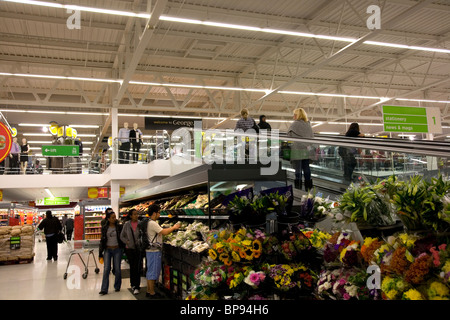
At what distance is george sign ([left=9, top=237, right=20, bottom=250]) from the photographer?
11844 millimetres

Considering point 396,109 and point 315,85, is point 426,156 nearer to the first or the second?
point 396,109

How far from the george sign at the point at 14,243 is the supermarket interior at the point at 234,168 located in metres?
0.04

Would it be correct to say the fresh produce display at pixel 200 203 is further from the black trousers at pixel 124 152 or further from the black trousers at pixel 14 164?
the black trousers at pixel 14 164

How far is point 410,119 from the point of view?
1376 centimetres

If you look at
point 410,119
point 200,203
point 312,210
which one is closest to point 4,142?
point 200,203

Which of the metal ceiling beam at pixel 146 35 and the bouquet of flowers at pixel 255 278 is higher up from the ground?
the metal ceiling beam at pixel 146 35

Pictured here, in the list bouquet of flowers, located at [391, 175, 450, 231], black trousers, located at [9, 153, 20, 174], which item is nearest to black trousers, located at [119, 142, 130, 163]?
black trousers, located at [9, 153, 20, 174]

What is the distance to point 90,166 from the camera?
683 inches

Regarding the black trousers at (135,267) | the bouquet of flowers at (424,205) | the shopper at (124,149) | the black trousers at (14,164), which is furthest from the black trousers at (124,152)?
the bouquet of flowers at (424,205)

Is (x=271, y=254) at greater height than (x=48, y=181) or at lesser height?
lesser

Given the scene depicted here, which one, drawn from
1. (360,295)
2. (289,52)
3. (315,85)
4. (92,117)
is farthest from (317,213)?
(92,117)

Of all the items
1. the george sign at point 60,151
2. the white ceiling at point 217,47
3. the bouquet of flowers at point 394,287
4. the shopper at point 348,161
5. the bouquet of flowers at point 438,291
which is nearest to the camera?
the bouquet of flowers at point 438,291

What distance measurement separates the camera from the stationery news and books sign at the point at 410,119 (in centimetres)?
1335
